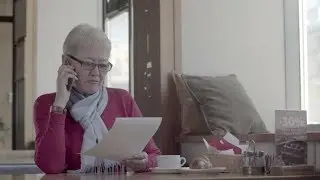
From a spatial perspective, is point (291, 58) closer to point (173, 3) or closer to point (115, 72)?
point (173, 3)

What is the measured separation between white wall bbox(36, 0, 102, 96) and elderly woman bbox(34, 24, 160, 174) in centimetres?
329

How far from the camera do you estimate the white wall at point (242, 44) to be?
10.4 feet

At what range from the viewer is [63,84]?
78.6 inches

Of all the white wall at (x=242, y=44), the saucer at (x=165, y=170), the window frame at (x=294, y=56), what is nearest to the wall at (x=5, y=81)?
the white wall at (x=242, y=44)

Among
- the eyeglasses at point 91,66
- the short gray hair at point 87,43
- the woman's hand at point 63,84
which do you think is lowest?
the woman's hand at point 63,84

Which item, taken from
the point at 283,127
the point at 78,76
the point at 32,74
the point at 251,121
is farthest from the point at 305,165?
the point at 32,74

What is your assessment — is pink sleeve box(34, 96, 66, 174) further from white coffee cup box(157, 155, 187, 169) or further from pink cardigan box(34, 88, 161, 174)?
white coffee cup box(157, 155, 187, 169)

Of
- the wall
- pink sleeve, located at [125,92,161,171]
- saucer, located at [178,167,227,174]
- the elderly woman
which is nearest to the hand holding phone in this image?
the elderly woman

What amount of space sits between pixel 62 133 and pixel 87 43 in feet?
1.09

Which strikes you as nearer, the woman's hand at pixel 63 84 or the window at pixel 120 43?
the woman's hand at pixel 63 84

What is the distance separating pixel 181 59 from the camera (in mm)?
3115

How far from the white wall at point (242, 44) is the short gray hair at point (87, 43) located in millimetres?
1069

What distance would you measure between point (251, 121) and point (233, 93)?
0.55 ft

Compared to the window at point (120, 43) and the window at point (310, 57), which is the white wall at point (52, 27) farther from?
the window at point (310, 57)
